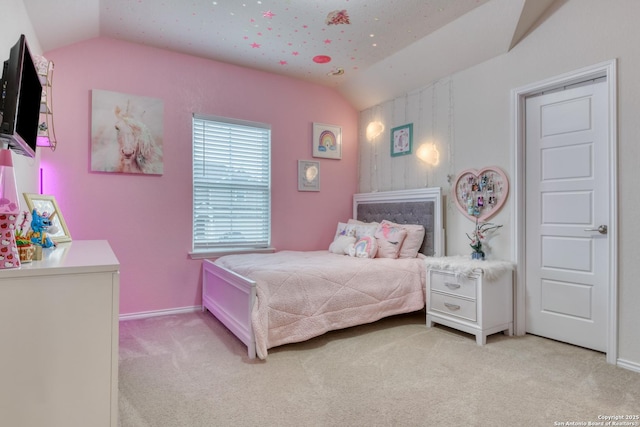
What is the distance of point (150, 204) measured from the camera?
3.48m

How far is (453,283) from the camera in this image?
2990 mm

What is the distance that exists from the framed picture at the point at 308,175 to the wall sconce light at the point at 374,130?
0.79 m

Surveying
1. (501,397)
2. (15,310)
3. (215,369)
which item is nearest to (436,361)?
(501,397)

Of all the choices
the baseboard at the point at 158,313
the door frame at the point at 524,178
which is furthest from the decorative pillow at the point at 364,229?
the baseboard at the point at 158,313

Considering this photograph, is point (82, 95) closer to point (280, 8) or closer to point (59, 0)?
point (59, 0)

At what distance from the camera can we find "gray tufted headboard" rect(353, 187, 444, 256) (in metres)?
3.61

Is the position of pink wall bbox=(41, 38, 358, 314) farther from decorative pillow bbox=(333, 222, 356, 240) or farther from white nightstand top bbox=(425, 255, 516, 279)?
white nightstand top bbox=(425, 255, 516, 279)

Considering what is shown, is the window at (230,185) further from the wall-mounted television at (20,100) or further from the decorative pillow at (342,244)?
the wall-mounted television at (20,100)

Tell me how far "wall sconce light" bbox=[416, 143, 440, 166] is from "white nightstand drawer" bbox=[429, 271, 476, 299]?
1.25 m

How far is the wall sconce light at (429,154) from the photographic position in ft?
12.3

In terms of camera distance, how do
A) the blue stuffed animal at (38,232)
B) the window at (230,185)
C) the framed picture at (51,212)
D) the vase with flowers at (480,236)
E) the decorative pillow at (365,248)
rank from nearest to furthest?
the blue stuffed animal at (38,232), the framed picture at (51,212), the vase with flowers at (480,236), the decorative pillow at (365,248), the window at (230,185)

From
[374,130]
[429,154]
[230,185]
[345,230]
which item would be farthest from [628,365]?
[230,185]

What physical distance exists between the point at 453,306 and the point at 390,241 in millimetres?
914

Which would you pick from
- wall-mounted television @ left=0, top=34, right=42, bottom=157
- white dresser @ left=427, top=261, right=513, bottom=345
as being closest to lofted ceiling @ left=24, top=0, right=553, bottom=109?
wall-mounted television @ left=0, top=34, right=42, bottom=157
